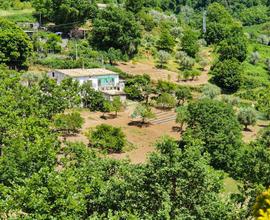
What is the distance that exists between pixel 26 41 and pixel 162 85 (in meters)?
16.9

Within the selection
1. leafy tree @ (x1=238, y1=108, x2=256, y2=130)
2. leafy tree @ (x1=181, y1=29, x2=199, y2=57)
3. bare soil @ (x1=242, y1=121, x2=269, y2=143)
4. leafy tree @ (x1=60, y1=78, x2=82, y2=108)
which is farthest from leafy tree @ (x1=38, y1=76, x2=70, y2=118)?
leafy tree @ (x1=181, y1=29, x2=199, y2=57)

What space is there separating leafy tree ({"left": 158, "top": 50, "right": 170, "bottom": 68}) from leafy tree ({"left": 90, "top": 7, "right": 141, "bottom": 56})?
368cm

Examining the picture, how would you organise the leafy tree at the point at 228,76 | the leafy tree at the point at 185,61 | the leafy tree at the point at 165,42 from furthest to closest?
the leafy tree at the point at 165,42, the leafy tree at the point at 185,61, the leafy tree at the point at 228,76

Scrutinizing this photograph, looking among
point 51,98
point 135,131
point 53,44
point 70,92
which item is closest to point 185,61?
point 53,44

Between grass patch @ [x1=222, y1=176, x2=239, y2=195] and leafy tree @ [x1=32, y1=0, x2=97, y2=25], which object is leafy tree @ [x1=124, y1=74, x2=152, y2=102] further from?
leafy tree @ [x1=32, y1=0, x2=97, y2=25]

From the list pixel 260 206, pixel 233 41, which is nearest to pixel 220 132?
pixel 260 206

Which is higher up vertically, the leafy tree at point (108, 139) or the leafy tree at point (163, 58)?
the leafy tree at point (163, 58)

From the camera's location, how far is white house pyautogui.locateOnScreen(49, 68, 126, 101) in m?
51.7

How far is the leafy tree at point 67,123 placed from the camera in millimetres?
40656

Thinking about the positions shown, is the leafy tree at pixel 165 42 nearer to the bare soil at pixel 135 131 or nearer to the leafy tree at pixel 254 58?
the leafy tree at pixel 254 58

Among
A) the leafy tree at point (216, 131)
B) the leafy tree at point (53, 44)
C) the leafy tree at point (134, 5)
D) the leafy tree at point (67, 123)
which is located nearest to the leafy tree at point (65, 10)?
the leafy tree at point (53, 44)

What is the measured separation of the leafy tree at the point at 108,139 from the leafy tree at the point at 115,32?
26207 millimetres

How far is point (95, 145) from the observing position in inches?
1572

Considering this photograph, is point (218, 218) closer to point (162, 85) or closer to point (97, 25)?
point (162, 85)
